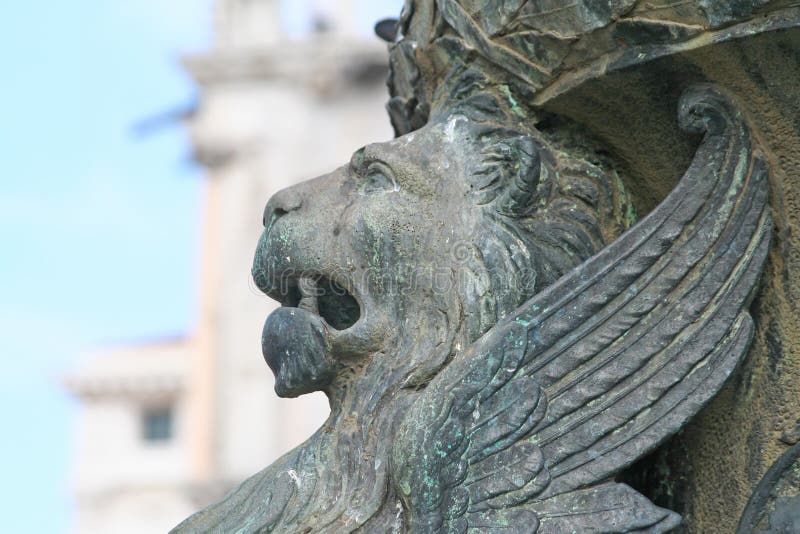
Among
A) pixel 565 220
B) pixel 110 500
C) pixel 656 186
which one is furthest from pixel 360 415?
pixel 110 500

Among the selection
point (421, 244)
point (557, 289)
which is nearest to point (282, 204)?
point (421, 244)

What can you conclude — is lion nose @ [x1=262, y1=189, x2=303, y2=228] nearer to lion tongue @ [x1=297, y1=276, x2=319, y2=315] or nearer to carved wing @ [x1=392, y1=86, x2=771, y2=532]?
lion tongue @ [x1=297, y1=276, x2=319, y2=315]

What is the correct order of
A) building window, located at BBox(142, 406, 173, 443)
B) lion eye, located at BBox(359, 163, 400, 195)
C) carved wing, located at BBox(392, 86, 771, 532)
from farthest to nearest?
building window, located at BBox(142, 406, 173, 443)
lion eye, located at BBox(359, 163, 400, 195)
carved wing, located at BBox(392, 86, 771, 532)

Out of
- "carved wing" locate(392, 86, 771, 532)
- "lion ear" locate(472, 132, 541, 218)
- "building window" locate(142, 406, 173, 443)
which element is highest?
"building window" locate(142, 406, 173, 443)

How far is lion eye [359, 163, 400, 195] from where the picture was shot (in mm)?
2885

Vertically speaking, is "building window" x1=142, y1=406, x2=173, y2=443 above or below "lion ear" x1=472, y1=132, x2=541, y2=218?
above

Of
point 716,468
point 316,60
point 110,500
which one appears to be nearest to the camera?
point 716,468

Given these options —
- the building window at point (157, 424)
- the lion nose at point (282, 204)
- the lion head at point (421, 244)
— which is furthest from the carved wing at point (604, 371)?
the building window at point (157, 424)

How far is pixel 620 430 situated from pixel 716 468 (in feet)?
0.89

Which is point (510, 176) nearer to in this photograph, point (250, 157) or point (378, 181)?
point (378, 181)

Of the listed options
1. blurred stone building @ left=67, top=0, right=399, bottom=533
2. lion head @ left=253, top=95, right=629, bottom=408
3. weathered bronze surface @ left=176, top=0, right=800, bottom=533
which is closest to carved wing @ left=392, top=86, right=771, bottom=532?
weathered bronze surface @ left=176, top=0, right=800, bottom=533

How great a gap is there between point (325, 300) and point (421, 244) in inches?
8.7

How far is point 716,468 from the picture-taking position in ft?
9.04

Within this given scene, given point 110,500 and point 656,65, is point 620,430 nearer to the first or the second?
point 656,65
